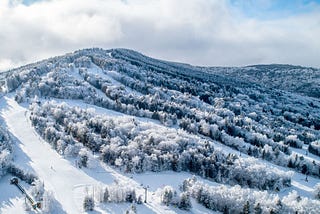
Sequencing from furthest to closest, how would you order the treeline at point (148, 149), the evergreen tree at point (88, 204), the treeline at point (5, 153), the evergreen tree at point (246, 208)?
the treeline at point (148, 149)
the treeline at point (5, 153)
the evergreen tree at point (246, 208)
the evergreen tree at point (88, 204)

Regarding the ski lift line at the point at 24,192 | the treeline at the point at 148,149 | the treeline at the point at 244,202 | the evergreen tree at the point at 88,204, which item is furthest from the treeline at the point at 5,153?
the treeline at the point at 244,202

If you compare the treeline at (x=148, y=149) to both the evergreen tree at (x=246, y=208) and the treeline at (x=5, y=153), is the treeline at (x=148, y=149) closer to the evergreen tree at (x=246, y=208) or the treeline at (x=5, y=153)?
the treeline at (x=5, y=153)

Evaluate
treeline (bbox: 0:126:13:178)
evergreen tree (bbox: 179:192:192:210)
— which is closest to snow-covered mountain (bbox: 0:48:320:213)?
evergreen tree (bbox: 179:192:192:210)

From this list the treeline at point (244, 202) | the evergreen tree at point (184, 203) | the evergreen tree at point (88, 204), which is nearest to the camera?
the evergreen tree at point (88, 204)

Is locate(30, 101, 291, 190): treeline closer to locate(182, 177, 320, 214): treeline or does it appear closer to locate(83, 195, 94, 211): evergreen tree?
locate(182, 177, 320, 214): treeline

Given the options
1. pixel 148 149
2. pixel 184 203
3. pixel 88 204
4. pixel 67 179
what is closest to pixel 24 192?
pixel 67 179

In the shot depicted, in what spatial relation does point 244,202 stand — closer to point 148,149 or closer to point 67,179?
point 148,149

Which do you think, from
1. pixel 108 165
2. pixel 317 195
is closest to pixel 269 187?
pixel 317 195

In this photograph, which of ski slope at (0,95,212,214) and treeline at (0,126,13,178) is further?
treeline at (0,126,13,178)
